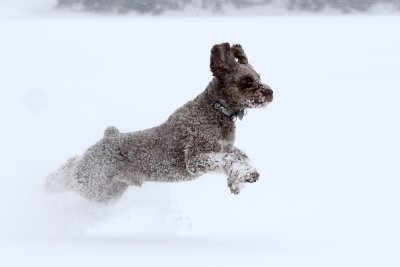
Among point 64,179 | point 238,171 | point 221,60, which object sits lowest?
point 238,171

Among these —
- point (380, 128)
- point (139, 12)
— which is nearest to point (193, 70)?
point (380, 128)

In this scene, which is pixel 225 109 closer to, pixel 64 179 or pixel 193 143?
pixel 193 143

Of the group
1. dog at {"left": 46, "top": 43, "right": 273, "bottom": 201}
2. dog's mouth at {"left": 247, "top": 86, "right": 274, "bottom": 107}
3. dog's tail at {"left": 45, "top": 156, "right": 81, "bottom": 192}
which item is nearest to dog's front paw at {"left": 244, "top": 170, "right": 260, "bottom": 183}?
dog at {"left": 46, "top": 43, "right": 273, "bottom": 201}

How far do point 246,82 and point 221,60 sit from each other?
35 cm

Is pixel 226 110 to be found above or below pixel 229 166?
above

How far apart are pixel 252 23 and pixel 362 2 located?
4836 millimetres

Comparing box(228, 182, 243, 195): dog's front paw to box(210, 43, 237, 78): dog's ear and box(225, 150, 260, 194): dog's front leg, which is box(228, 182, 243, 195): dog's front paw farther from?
box(210, 43, 237, 78): dog's ear

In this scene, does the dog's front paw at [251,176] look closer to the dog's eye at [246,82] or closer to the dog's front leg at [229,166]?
the dog's front leg at [229,166]

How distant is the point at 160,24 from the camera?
25.4 meters

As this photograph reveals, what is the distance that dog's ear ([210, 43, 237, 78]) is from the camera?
7379mm

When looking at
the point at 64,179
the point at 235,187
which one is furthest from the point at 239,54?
the point at 64,179

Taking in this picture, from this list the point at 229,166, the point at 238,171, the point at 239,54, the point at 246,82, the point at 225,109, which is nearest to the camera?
the point at 238,171

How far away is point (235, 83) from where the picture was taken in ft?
24.3

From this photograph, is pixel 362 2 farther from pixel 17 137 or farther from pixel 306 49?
pixel 17 137
